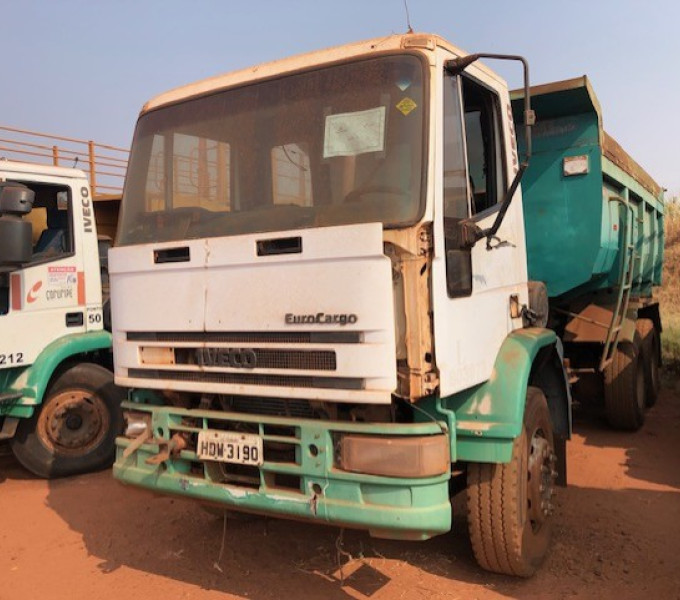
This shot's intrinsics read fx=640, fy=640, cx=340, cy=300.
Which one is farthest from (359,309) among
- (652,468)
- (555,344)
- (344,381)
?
(652,468)

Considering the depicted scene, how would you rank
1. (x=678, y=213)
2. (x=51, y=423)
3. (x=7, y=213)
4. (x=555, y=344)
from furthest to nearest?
(x=678, y=213) < (x=51, y=423) < (x=7, y=213) < (x=555, y=344)

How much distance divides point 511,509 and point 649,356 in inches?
191

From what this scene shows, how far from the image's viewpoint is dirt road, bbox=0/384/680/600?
3.42 meters

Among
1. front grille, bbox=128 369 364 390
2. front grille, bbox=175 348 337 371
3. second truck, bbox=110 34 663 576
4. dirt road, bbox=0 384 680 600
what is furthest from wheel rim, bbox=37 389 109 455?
front grille, bbox=175 348 337 371

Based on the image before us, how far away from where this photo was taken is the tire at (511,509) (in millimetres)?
3225

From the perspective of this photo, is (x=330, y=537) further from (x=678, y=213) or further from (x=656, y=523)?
(x=678, y=213)

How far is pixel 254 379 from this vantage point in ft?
9.95

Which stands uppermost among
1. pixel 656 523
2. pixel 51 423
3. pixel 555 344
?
pixel 555 344

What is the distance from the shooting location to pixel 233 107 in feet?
11.0

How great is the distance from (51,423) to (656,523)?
4790 mm

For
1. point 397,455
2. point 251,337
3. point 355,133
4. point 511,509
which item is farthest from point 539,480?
point 355,133

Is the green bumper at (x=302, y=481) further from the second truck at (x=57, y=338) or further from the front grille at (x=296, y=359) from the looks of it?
the second truck at (x=57, y=338)

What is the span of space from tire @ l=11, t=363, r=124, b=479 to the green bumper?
259cm

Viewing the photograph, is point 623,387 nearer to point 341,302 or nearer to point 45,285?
point 341,302
